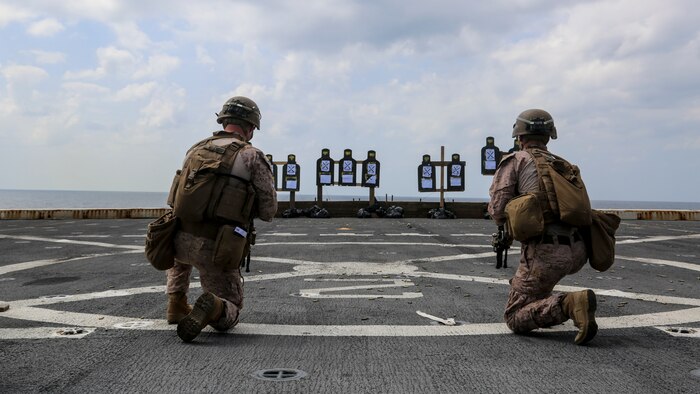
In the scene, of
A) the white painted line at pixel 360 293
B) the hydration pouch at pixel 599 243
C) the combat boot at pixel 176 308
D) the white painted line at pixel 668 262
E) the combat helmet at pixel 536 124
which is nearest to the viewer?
the hydration pouch at pixel 599 243

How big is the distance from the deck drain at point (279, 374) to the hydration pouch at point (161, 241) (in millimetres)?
1588

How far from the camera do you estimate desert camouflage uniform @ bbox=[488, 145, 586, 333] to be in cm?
429

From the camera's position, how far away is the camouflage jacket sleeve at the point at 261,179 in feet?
14.8

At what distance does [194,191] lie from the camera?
14.3 feet

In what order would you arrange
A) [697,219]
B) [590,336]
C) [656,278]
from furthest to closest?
[697,219] < [656,278] < [590,336]

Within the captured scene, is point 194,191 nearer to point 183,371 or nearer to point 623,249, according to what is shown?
point 183,371

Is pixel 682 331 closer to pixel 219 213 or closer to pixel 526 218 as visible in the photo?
pixel 526 218

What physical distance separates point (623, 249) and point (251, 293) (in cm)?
886

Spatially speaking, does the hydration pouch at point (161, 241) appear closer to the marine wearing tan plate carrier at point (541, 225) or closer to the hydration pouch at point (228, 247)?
the hydration pouch at point (228, 247)

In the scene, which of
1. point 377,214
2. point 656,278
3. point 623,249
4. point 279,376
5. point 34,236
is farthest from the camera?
point 377,214

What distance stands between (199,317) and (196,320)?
4 centimetres

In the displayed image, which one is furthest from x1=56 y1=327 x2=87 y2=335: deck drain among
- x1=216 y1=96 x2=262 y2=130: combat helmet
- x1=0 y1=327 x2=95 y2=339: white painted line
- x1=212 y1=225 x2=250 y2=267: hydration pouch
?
x1=216 y1=96 x2=262 y2=130: combat helmet

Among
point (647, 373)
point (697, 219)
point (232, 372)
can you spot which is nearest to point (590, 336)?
point (647, 373)

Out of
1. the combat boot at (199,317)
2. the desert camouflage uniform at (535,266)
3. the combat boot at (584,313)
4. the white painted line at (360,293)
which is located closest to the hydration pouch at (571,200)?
the desert camouflage uniform at (535,266)
